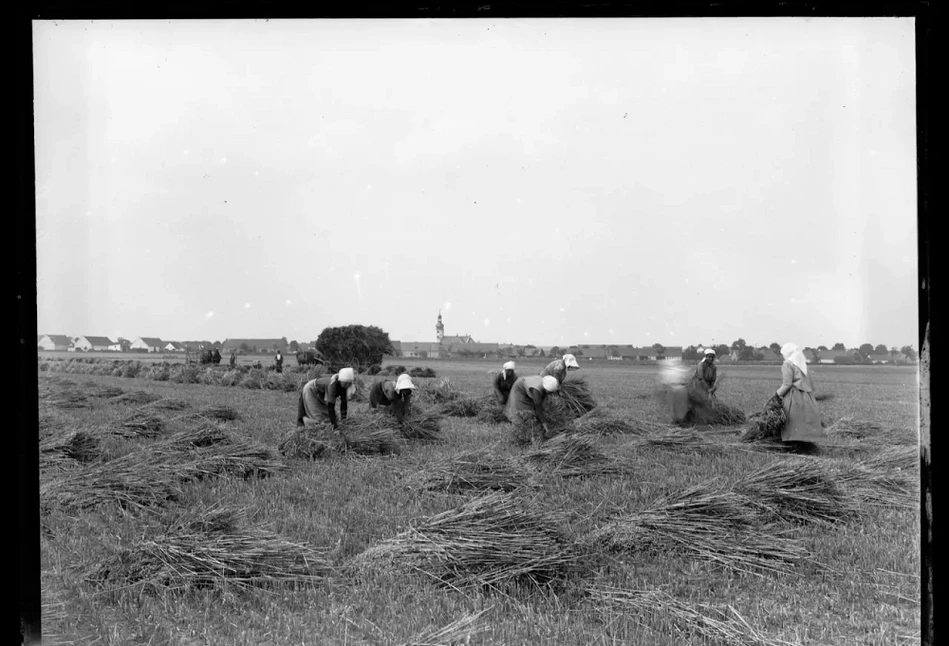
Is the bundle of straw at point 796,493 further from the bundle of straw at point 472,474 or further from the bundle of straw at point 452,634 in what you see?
the bundle of straw at point 452,634

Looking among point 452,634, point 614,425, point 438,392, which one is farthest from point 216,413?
point 452,634

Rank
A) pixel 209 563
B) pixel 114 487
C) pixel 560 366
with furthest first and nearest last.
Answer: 1. pixel 560 366
2. pixel 114 487
3. pixel 209 563

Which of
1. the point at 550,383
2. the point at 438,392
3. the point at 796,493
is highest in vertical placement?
the point at 550,383

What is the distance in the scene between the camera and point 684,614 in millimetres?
3105

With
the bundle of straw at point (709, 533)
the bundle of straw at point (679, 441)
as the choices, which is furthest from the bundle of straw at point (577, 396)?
the bundle of straw at point (709, 533)

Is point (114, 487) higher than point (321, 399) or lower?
lower

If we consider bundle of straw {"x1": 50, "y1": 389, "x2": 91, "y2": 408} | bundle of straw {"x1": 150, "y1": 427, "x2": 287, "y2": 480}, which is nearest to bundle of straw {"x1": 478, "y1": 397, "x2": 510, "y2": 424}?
bundle of straw {"x1": 150, "y1": 427, "x2": 287, "y2": 480}

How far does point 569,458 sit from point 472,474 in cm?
128

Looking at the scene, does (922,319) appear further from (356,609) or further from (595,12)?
(356,609)

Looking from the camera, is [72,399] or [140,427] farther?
[72,399]

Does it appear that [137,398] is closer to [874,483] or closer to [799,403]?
[799,403]

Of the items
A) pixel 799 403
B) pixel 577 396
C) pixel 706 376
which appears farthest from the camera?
pixel 577 396

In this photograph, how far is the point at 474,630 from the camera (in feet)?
9.75

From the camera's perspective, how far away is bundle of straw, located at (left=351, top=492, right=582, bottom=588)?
3.37 m
